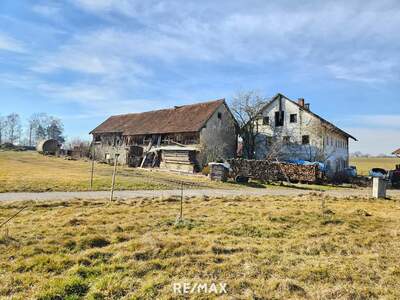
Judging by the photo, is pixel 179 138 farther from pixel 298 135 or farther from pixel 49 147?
pixel 49 147

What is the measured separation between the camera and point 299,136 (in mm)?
35188

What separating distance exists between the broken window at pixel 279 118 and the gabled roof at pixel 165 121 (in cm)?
624

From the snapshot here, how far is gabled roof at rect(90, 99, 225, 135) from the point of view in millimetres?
35606

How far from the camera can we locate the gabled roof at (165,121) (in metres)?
35.6

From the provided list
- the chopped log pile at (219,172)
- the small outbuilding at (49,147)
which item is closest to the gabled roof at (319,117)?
the chopped log pile at (219,172)

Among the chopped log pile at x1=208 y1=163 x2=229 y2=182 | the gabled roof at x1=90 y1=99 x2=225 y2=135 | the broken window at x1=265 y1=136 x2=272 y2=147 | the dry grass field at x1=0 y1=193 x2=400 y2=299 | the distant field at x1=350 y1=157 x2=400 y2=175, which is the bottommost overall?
the dry grass field at x1=0 y1=193 x2=400 y2=299

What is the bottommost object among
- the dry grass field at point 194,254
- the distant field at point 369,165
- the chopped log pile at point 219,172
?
the dry grass field at point 194,254

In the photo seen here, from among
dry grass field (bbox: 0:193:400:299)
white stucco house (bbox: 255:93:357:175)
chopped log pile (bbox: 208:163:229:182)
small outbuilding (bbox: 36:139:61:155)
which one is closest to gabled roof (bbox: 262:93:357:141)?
white stucco house (bbox: 255:93:357:175)

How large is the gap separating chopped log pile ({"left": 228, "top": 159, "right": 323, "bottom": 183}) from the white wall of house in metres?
6.76

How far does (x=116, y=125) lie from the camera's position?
46.8m

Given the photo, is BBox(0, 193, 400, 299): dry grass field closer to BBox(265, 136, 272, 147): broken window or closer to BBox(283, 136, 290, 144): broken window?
BBox(283, 136, 290, 144): broken window

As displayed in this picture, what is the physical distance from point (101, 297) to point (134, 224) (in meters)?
4.25

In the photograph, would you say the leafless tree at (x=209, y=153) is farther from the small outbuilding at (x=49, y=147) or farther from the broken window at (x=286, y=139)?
the small outbuilding at (x=49, y=147)

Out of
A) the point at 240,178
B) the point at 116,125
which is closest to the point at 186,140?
Result: the point at 240,178
